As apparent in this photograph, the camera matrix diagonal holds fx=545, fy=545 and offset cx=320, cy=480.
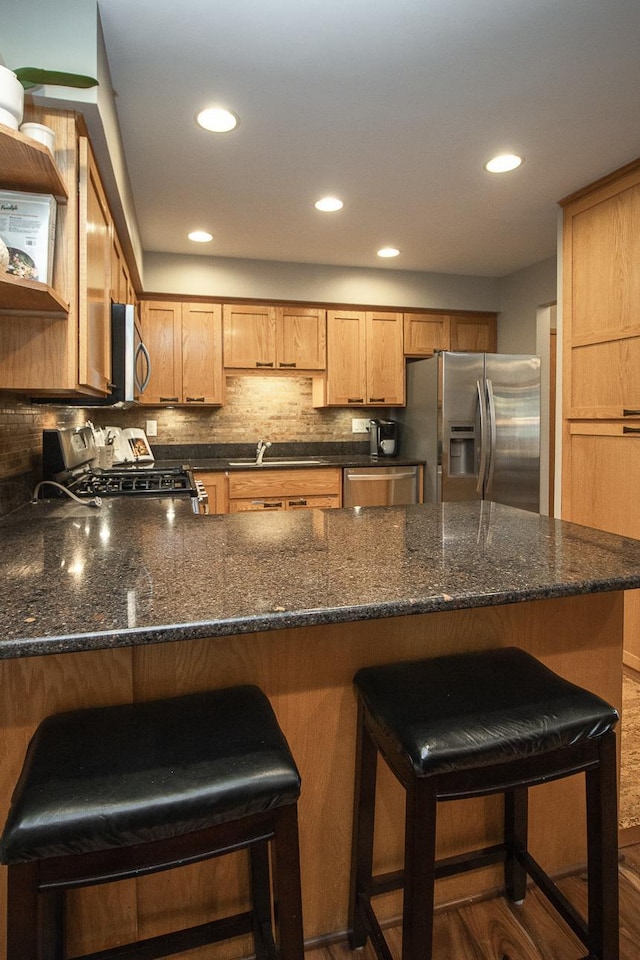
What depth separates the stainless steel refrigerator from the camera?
3834 mm

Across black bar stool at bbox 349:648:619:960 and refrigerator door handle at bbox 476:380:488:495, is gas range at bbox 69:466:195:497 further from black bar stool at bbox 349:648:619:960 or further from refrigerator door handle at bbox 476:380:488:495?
refrigerator door handle at bbox 476:380:488:495

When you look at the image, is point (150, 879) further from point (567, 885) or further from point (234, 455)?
point (234, 455)

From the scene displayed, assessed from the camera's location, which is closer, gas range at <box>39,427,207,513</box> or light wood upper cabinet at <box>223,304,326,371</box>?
gas range at <box>39,427,207,513</box>

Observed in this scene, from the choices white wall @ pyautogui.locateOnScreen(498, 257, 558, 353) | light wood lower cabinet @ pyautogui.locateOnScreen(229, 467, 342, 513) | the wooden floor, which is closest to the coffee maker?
light wood lower cabinet @ pyautogui.locateOnScreen(229, 467, 342, 513)

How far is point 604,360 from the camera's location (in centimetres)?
278

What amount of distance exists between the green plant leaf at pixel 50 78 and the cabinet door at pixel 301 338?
267 centimetres

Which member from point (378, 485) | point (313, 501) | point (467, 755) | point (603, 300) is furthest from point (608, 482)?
point (467, 755)

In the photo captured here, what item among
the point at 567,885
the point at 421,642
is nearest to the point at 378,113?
the point at 421,642

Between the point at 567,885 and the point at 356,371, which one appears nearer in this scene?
the point at 567,885

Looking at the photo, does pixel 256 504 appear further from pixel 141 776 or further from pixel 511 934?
pixel 141 776

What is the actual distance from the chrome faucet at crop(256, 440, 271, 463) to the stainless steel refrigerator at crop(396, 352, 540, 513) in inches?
49.0

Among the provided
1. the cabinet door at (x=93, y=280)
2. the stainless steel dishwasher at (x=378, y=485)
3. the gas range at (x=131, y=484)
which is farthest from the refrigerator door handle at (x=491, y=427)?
the cabinet door at (x=93, y=280)

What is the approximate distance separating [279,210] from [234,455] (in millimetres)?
1968

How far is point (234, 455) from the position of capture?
4488mm
